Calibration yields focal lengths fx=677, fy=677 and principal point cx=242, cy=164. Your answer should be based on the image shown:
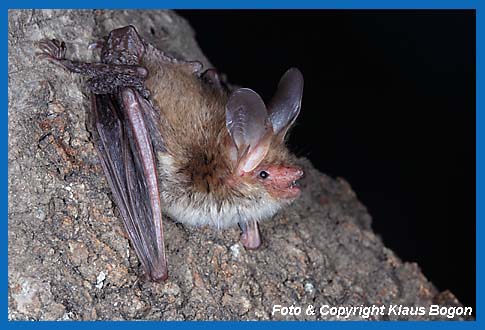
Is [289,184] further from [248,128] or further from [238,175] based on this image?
[248,128]

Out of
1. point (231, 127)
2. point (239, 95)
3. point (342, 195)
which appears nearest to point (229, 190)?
point (231, 127)

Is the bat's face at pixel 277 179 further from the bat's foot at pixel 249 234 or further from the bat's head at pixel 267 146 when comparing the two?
the bat's foot at pixel 249 234

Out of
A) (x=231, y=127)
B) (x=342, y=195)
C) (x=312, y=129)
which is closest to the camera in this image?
(x=231, y=127)

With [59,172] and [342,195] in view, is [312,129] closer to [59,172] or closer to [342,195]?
[342,195]

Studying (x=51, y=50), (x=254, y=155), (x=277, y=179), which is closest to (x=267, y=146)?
(x=254, y=155)

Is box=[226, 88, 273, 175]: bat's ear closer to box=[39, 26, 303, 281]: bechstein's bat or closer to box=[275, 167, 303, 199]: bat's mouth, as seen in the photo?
box=[39, 26, 303, 281]: bechstein's bat
